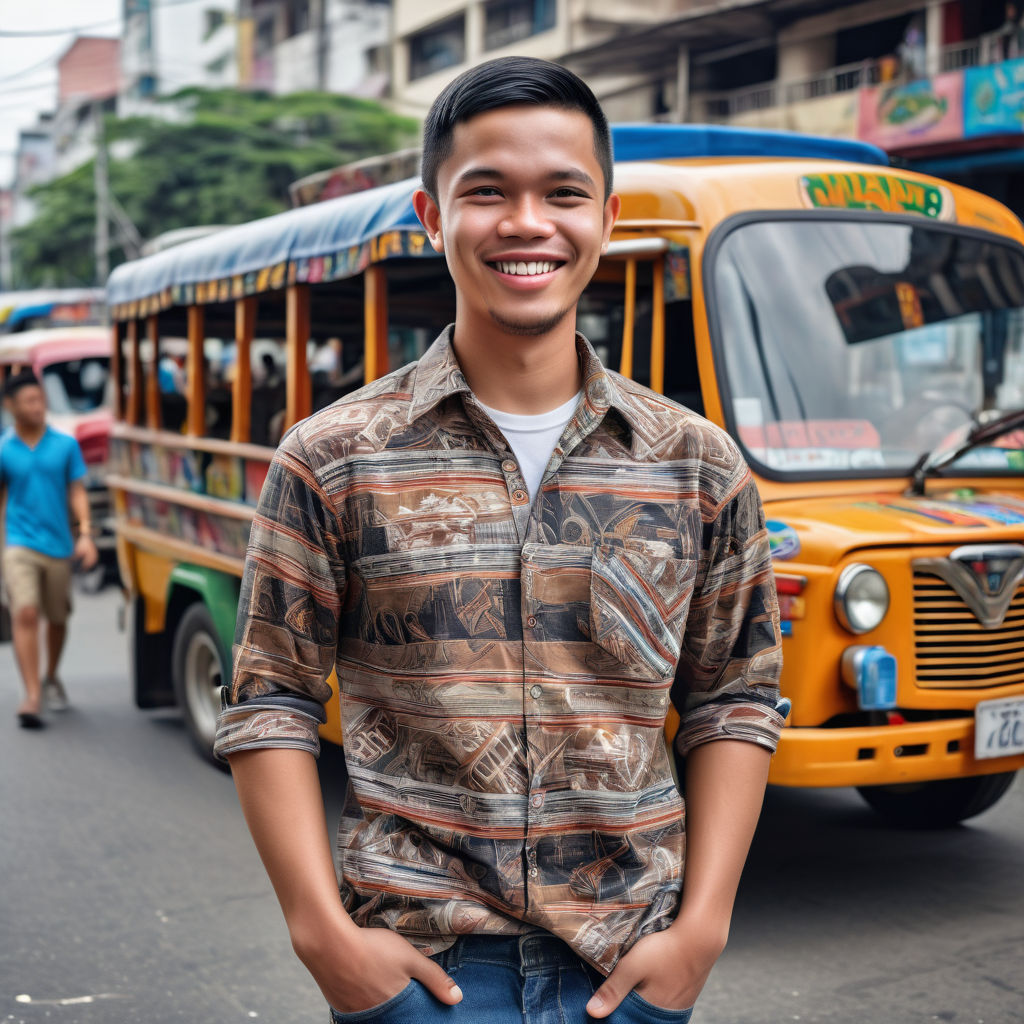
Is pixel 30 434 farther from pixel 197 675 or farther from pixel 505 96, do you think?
pixel 505 96

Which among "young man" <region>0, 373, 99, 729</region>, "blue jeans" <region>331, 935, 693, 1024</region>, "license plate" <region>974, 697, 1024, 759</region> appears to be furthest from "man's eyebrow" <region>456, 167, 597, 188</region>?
"young man" <region>0, 373, 99, 729</region>

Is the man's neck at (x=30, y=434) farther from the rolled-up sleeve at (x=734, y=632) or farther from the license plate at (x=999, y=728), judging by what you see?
the rolled-up sleeve at (x=734, y=632)

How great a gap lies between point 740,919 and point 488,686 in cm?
312

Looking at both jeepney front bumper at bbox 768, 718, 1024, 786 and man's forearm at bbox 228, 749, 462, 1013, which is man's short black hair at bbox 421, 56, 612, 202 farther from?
jeepney front bumper at bbox 768, 718, 1024, 786

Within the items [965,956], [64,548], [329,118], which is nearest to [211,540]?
[64,548]

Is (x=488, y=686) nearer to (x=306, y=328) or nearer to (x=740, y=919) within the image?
(x=740, y=919)

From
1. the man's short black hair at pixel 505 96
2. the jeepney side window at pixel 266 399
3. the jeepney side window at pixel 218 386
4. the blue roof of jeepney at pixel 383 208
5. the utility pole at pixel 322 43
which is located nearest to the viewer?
the man's short black hair at pixel 505 96

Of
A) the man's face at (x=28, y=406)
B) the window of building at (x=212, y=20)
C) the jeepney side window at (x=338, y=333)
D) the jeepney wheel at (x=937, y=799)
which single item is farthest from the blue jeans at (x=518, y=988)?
the window of building at (x=212, y=20)

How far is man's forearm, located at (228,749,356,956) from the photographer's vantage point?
161 cm

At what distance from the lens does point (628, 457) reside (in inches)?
68.2

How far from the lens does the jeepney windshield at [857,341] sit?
15.1ft

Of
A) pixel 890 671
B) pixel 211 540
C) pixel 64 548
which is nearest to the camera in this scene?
pixel 890 671

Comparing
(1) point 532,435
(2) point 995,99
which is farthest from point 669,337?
(2) point 995,99

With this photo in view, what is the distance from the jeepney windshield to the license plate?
906 millimetres
